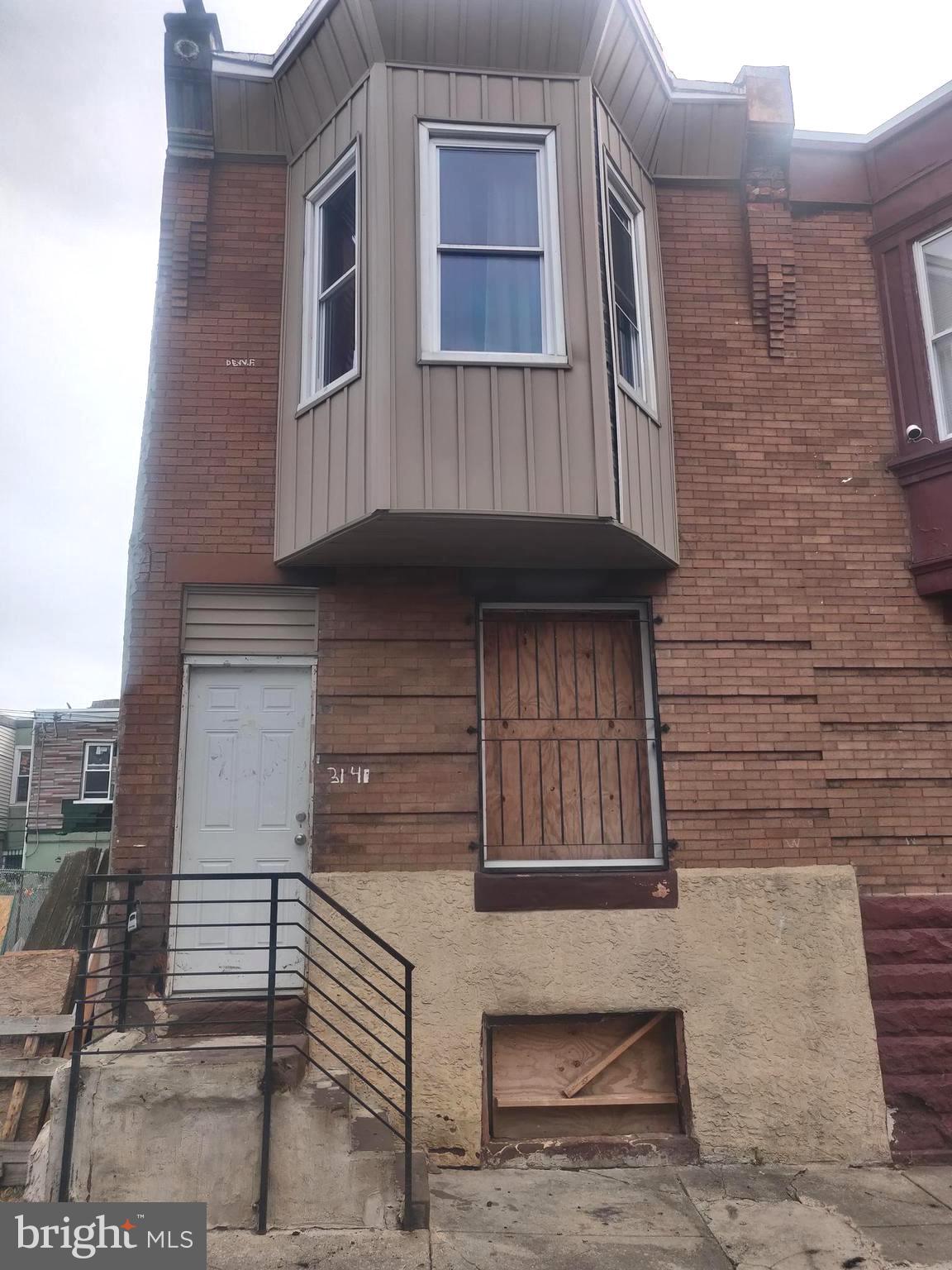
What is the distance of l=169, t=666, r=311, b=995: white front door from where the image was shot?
18.4 ft

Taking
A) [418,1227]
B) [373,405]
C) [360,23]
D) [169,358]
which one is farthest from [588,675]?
[360,23]

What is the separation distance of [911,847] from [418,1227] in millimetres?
3888

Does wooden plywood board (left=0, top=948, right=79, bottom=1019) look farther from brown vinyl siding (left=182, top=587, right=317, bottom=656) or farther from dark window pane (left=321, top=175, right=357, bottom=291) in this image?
dark window pane (left=321, top=175, right=357, bottom=291)

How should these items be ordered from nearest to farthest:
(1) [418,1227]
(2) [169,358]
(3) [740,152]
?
1. (1) [418,1227]
2. (2) [169,358]
3. (3) [740,152]

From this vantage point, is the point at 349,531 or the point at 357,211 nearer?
the point at 349,531

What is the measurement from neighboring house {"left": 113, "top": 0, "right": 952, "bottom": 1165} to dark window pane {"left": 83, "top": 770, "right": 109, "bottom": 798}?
70.4 ft

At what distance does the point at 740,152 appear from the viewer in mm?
6820

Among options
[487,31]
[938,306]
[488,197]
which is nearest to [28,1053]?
[488,197]

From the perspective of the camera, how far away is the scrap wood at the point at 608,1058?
543cm

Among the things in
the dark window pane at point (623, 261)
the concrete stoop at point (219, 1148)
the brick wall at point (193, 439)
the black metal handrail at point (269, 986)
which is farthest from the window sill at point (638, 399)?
the concrete stoop at point (219, 1148)

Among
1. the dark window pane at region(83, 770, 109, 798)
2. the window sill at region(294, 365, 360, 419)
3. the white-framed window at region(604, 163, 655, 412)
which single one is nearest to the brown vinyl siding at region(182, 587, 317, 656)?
the window sill at region(294, 365, 360, 419)

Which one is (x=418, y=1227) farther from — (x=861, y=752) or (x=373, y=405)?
(x=373, y=405)

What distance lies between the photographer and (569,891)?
5.50 metres

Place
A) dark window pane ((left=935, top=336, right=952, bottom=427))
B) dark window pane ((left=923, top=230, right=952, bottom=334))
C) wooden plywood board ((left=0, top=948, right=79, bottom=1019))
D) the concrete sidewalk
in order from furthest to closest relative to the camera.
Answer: wooden plywood board ((left=0, top=948, right=79, bottom=1019)) → dark window pane ((left=923, top=230, right=952, bottom=334)) → dark window pane ((left=935, top=336, right=952, bottom=427)) → the concrete sidewalk
